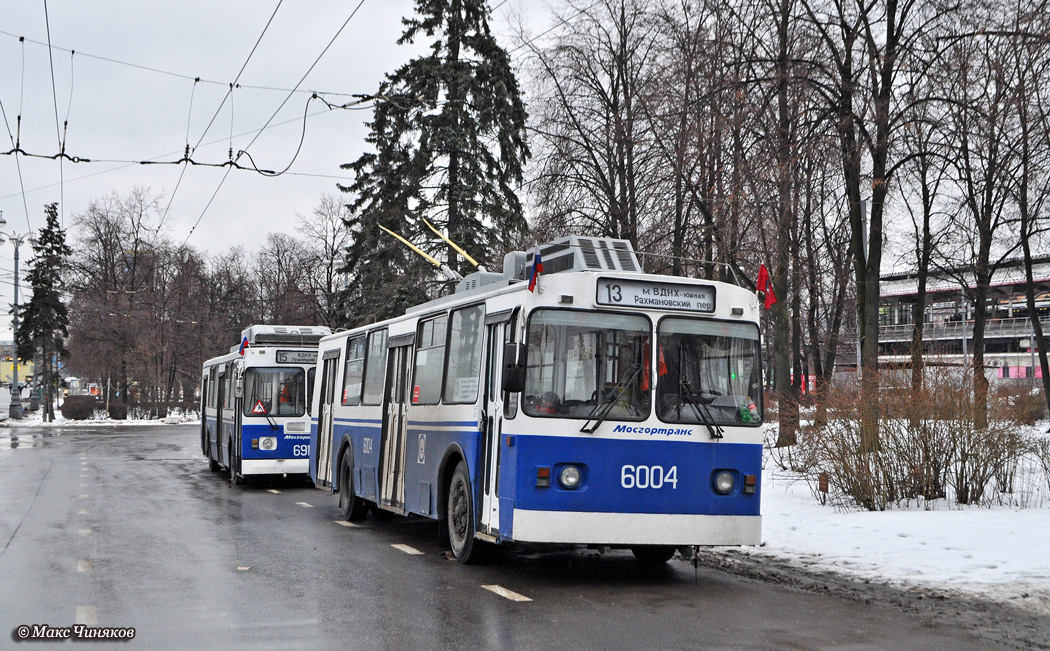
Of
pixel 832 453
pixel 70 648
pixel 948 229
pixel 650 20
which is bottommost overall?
pixel 70 648

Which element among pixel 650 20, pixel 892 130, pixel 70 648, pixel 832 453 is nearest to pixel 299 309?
pixel 650 20

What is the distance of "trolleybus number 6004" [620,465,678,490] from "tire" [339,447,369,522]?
21.1 feet

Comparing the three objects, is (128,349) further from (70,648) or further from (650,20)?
(70,648)

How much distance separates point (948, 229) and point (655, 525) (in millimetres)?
23375

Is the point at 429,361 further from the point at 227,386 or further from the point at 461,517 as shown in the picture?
the point at 227,386

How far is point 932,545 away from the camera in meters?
10.9

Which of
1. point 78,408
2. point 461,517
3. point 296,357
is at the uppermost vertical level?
point 296,357

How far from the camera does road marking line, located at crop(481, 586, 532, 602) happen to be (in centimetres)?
882

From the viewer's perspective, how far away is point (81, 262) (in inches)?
2776

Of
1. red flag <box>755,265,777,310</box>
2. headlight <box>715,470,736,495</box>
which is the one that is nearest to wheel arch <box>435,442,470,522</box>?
headlight <box>715,470,736,495</box>

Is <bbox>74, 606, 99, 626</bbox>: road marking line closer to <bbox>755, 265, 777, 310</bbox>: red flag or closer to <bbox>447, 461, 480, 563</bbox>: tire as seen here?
<bbox>447, 461, 480, 563</bbox>: tire

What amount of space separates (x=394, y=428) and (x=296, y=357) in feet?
27.4

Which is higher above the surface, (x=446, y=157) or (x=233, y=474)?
(x=446, y=157)

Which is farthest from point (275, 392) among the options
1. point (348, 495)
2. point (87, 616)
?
point (87, 616)
